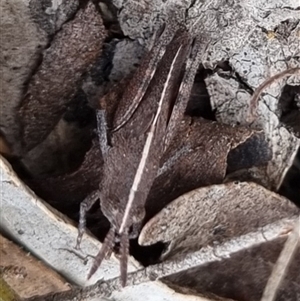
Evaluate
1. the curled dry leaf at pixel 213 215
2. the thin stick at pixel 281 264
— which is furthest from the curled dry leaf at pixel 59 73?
the thin stick at pixel 281 264

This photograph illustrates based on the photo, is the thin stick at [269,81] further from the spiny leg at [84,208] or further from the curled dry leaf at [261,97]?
the spiny leg at [84,208]

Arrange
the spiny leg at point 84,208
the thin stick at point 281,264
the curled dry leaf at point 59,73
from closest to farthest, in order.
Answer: the thin stick at point 281,264
the spiny leg at point 84,208
the curled dry leaf at point 59,73

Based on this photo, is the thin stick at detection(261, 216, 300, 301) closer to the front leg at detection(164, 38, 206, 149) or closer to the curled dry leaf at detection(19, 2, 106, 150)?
the front leg at detection(164, 38, 206, 149)

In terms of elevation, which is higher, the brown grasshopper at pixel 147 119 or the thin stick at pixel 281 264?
the brown grasshopper at pixel 147 119

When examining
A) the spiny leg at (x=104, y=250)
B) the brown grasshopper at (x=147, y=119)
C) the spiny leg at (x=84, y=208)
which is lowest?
the spiny leg at (x=104, y=250)

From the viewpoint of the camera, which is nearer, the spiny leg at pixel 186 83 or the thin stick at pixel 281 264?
the thin stick at pixel 281 264

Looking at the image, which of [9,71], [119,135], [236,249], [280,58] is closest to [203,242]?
[236,249]

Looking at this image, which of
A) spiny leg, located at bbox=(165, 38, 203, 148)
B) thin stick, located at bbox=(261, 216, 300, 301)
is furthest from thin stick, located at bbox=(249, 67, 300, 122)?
thin stick, located at bbox=(261, 216, 300, 301)
